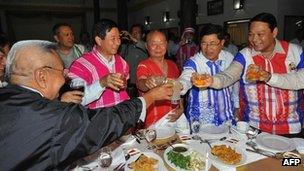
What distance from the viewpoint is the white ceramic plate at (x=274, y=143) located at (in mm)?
1958

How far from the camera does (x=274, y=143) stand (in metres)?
2.05

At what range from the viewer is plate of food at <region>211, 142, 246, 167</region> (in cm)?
176

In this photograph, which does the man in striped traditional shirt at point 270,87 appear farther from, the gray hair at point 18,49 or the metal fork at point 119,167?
the gray hair at point 18,49

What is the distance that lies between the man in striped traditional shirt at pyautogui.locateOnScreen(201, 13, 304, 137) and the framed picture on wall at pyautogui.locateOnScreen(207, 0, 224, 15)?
25.2 ft

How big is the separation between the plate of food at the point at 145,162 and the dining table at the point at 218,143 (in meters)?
0.02

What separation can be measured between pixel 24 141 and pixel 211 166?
1.19 metres

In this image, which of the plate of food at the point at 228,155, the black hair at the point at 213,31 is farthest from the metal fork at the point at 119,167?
the black hair at the point at 213,31

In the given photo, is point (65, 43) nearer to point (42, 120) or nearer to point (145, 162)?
point (145, 162)

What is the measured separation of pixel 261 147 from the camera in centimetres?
201

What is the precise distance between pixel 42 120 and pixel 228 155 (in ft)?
4.09

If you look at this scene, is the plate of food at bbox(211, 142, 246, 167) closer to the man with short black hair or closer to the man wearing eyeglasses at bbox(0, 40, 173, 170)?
the man wearing eyeglasses at bbox(0, 40, 173, 170)

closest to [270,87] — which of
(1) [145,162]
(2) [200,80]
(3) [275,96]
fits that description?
(3) [275,96]

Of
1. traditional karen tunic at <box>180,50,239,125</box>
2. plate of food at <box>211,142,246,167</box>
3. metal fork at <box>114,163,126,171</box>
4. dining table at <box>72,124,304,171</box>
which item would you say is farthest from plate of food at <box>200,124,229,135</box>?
metal fork at <box>114,163,126,171</box>

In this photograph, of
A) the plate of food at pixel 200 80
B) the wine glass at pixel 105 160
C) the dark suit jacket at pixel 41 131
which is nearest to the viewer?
the dark suit jacket at pixel 41 131
